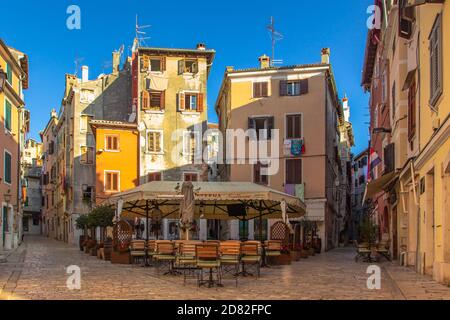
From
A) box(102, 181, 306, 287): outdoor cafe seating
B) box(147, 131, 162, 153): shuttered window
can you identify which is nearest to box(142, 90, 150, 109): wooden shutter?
box(147, 131, 162, 153): shuttered window

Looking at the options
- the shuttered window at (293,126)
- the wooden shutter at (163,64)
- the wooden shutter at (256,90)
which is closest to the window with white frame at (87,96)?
the wooden shutter at (163,64)

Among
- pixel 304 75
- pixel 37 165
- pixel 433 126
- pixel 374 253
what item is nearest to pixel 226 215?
pixel 374 253

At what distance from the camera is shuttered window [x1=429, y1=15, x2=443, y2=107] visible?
513 inches

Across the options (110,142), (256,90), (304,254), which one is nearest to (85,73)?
(110,142)

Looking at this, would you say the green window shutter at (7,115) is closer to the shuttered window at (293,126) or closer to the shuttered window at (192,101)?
the shuttered window at (192,101)

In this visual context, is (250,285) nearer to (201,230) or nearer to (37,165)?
(201,230)

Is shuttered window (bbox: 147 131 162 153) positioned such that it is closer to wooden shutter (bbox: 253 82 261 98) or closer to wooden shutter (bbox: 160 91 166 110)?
wooden shutter (bbox: 160 91 166 110)

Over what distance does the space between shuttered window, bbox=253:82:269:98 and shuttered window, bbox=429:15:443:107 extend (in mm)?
23083

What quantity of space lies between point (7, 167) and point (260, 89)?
A: 15.8 meters

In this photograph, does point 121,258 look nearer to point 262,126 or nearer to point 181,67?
point 262,126

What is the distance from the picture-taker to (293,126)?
36469 millimetres

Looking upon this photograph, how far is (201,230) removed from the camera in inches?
1583

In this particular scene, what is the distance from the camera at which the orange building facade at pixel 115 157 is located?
135 feet
